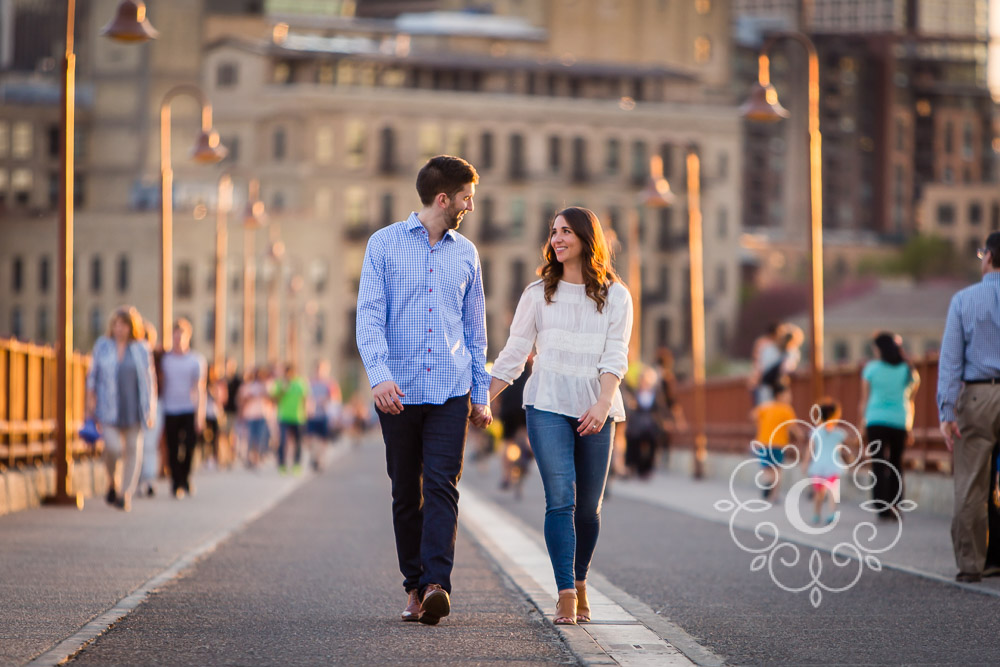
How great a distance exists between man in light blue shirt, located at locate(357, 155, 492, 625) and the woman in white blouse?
9.1 inches

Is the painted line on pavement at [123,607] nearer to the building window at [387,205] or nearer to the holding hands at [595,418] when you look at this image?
the holding hands at [595,418]

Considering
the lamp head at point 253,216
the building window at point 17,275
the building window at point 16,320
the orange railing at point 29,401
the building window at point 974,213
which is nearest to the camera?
the orange railing at point 29,401

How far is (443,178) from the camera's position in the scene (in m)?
9.20

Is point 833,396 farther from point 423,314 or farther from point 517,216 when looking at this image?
point 517,216

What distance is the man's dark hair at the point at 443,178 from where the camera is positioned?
919cm

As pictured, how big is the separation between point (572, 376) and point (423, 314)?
0.76 meters

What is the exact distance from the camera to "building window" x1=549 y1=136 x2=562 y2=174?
124062mm

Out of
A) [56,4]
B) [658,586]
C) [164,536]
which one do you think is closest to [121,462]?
[164,536]

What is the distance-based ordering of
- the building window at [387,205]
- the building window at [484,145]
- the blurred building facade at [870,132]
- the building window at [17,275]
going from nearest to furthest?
the building window at [17,275], the building window at [387,205], the building window at [484,145], the blurred building facade at [870,132]

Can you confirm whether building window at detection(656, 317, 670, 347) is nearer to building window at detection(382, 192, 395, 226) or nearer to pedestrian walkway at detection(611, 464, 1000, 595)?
building window at detection(382, 192, 395, 226)

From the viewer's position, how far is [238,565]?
12570 millimetres

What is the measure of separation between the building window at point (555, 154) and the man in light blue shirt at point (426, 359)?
115330 mm

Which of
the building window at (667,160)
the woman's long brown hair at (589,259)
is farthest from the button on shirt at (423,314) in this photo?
the building window at (667,160)

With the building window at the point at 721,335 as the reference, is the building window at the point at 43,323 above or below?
above
